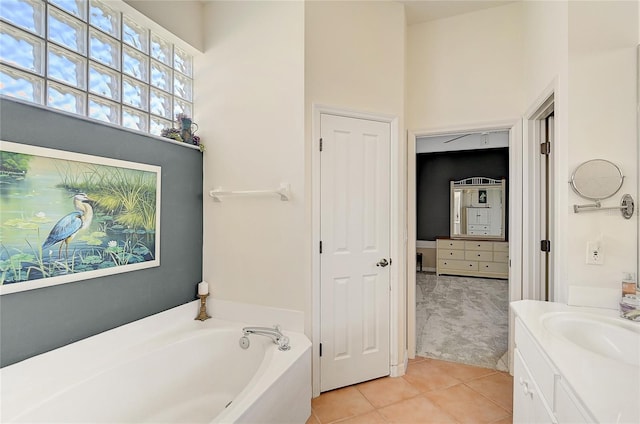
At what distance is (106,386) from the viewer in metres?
1.47

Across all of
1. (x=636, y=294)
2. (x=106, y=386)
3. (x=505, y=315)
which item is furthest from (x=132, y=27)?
(x=505, y=315)

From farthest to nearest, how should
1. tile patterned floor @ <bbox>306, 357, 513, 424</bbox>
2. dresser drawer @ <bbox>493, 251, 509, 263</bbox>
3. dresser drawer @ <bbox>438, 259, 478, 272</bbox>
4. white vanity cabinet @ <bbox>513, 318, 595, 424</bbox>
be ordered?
dresser drawer @ <bbox>438, 259, 478, 272</bbox>
dresser drawer @ <bbox>493, 251, 509, 263</bbox>
tile patterned floor @ <bbox>306, 357, 513, 424</bbox>
white vanity cabinet @ <bbox>513, 318, 595, 424</bbox>

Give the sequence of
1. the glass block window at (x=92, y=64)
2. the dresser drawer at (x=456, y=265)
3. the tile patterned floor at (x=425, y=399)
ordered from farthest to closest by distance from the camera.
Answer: the dresser drawer at (x=456, y=265), the tile patterned floor at (x=425, y=399), the glass block window at (x=92, y=64)

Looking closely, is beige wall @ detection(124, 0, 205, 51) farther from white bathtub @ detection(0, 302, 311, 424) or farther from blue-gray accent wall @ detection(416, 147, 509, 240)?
blue-gray accent wall @ detection(416, 147, 509, 240)

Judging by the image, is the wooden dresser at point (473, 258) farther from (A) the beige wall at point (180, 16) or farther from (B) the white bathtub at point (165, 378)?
(A) the beige wall at point (180, 16)

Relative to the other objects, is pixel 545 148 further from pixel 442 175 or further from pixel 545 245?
pixel 442 175

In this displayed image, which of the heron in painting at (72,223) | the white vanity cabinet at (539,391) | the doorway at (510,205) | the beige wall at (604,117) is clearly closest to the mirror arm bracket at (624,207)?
the beige wall at (604,117)

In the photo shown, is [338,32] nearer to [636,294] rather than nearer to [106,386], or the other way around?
[636,294]

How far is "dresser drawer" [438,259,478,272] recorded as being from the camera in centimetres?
555

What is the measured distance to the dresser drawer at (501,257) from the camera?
5273 millimetres

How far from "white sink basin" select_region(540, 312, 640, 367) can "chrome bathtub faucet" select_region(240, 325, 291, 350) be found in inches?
51.0

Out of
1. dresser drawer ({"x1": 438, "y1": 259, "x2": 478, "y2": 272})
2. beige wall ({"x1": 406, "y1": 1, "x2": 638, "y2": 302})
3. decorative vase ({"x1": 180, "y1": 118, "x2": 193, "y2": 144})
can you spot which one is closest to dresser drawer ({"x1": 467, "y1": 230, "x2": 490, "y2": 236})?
dresser drawer ({"x1": 438, "y1": 259, "x2": 478, "y2": 272})

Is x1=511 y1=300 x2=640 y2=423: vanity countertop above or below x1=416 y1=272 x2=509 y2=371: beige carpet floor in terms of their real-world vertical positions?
above

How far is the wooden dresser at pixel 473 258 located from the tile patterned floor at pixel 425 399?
341 cm
